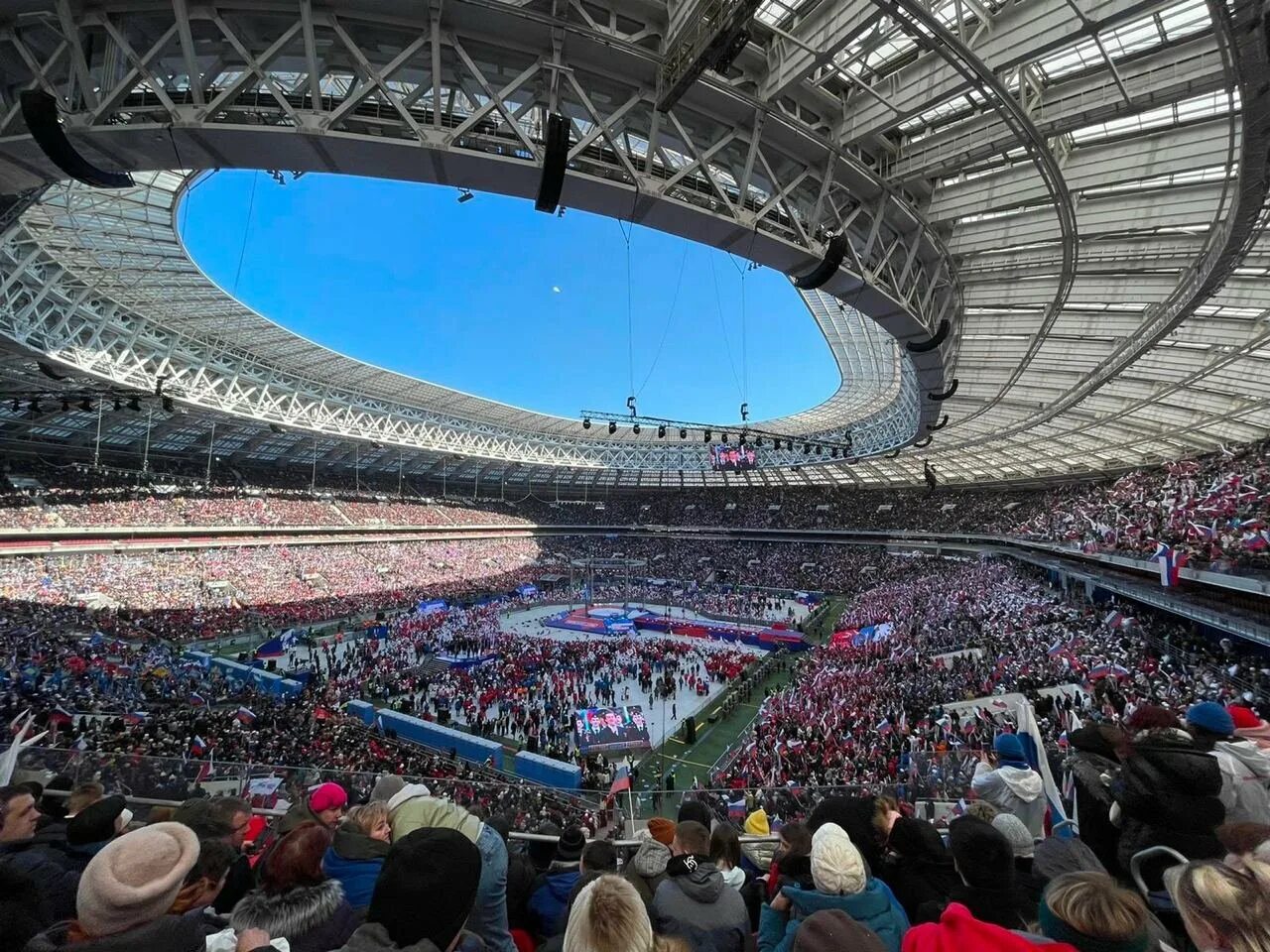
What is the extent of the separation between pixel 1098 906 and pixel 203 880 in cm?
286

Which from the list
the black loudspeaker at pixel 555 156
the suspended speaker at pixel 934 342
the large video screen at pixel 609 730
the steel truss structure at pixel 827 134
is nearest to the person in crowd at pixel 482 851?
the black loudspeaker at pixel 555 156

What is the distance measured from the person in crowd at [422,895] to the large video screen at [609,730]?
14685 millimetres

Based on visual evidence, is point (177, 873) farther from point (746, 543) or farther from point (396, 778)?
point (746, 543)

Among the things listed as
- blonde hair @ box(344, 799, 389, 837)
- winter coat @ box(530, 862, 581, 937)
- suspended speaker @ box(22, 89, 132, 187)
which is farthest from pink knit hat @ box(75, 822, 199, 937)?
suspended speaker @ box(22, 89, 132, 187)

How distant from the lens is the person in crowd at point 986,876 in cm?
217

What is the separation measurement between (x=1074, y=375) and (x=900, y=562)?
25.2 m

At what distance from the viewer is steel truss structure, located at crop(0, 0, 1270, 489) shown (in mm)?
5762

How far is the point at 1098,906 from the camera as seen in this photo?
1.55m

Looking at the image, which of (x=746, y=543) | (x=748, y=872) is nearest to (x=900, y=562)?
(x=746, y=543)

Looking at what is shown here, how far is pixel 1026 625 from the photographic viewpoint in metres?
17.6

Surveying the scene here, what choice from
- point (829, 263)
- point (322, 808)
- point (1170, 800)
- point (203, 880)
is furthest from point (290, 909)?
point (829, 263)

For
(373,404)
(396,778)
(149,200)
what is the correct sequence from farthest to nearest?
(373,404) → (149,200) → (396,778)

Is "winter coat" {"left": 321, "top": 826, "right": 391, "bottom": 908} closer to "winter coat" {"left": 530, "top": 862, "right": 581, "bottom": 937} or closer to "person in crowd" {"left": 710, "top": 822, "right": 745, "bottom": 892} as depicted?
"winter coat" {"left": 530, "top": 862, "right": 581, "bottom": 937}

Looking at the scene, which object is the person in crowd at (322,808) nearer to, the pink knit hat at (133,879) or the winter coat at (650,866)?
the winter coat at (650,866)
